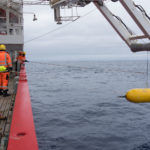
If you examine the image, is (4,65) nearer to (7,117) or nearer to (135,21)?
(7,117)

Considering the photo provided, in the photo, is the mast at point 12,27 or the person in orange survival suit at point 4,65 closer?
the person in orange survival suit at point 4,65

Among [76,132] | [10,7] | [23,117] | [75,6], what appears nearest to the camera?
[23,117]

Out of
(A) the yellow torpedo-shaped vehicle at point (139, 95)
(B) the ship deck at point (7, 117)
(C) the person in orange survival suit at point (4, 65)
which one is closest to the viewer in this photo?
(B) the ship deck at point (7, 117)

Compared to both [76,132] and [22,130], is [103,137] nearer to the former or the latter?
[76,132]

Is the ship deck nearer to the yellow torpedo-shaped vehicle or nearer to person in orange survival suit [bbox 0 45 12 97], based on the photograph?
person in orange survival suit [bbox 0 45 12 97]

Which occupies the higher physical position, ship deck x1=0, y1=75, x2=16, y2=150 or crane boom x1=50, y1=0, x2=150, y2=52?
crane boom x1=50, y1=0, x2=150, y2=52

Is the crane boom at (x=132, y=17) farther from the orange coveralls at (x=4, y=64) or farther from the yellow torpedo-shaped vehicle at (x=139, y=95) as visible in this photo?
the orange coveralls at (x=4, y=64)

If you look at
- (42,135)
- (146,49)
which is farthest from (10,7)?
(146,49)

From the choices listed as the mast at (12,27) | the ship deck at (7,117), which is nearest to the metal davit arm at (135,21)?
the ship deck at (7,117)

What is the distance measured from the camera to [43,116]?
35.0 feet

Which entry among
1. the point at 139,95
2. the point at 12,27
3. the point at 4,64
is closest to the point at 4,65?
the point at 4,64

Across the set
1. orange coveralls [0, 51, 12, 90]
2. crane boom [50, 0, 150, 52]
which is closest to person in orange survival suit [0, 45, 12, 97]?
orange coveralls [0, 51, 12, 90]

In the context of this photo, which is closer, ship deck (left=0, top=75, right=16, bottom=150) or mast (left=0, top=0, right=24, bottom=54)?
ship deck (left=0, top=75, right=16, bottom=150)

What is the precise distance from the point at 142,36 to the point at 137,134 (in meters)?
3.95
